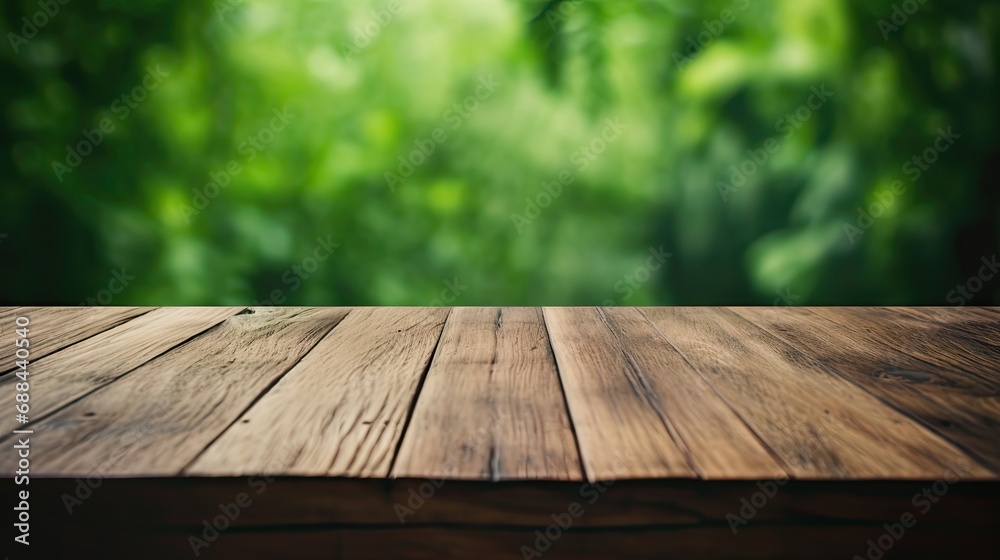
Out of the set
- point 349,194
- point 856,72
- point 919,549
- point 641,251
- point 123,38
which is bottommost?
point 919,549

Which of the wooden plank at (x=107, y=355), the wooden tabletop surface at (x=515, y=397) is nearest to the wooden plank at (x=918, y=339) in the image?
the wooden tabletop surface at (x=515, y=397)

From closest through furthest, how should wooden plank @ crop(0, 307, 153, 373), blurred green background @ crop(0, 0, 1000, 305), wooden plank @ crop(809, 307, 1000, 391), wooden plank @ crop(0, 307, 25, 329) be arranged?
wooden plank @ crop(809, 307, 1000, 391)
wooden plank @ crop(0, 307, 153, 373)
wooden plank @ crop(0, 307, 25, 329)
blurred green background @ crop(0, 0, 1000, 305)

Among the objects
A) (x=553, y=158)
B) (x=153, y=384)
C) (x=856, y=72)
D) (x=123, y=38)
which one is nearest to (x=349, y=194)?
(x=553, y=158)

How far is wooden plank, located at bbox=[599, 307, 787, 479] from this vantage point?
66cm

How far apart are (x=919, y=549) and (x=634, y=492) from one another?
0.91 ft

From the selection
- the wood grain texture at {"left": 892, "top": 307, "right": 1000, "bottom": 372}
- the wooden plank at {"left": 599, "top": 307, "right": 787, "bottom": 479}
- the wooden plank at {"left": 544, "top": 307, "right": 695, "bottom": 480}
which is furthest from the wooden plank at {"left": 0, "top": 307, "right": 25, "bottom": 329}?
the wood grain texture at {"left": 892, "top": 307, "right": 1000, "bottom": 372}

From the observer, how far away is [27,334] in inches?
50.6

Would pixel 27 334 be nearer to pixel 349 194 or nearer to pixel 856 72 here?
pixel 349 194

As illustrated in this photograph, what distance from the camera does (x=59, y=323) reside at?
1394 millimetres

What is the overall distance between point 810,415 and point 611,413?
0.23 metres

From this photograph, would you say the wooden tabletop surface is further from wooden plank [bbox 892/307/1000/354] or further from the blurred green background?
the blurred green background

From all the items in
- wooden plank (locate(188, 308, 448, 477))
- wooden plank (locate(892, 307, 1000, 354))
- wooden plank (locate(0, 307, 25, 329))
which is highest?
wooden plank (locate(188, 308, 448, 477))

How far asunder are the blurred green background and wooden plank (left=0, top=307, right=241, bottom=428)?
18cm

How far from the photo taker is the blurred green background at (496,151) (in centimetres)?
153
